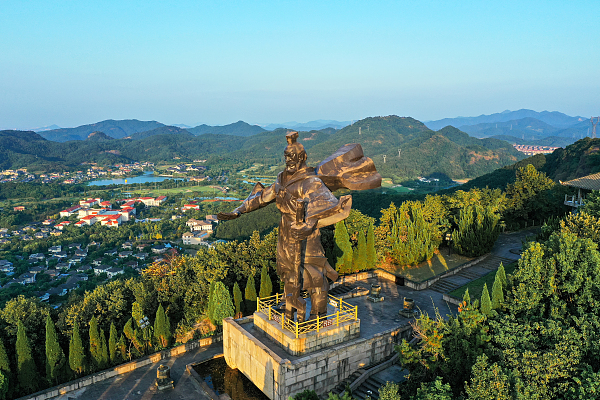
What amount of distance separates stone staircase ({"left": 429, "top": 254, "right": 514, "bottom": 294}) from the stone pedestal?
9263 mm

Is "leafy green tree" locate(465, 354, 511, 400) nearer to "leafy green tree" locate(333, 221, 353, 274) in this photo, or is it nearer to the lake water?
"leafy green tree" locate(333, 221, 353, 274)

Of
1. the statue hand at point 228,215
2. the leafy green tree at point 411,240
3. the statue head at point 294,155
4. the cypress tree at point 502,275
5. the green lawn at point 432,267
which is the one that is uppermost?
the statue head at point 294,155

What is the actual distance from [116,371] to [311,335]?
7.60 metres

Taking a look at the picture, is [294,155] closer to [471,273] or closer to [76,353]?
[76,353]

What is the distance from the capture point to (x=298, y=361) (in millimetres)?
11969

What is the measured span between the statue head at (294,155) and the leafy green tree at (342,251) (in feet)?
37.1

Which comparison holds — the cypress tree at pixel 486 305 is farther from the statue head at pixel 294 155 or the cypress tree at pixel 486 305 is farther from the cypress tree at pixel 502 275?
the statue head at pixel 294 155

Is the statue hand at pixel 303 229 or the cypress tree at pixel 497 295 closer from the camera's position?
the statue hand at pixel 303 229

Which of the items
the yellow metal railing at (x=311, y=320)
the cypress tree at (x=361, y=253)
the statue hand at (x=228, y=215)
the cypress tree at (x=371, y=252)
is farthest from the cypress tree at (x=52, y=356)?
the cypress tree at (x=371, y=252)

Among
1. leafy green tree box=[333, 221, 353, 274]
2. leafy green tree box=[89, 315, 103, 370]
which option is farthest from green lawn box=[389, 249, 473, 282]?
leafy green tree box=[89, 315, 103, 370]

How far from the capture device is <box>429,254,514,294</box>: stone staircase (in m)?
21.4

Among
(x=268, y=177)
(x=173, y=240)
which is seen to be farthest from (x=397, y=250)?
(x=268, y=177)

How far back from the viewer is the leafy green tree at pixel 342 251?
76.0 feet

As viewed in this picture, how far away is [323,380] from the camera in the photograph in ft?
41.4
